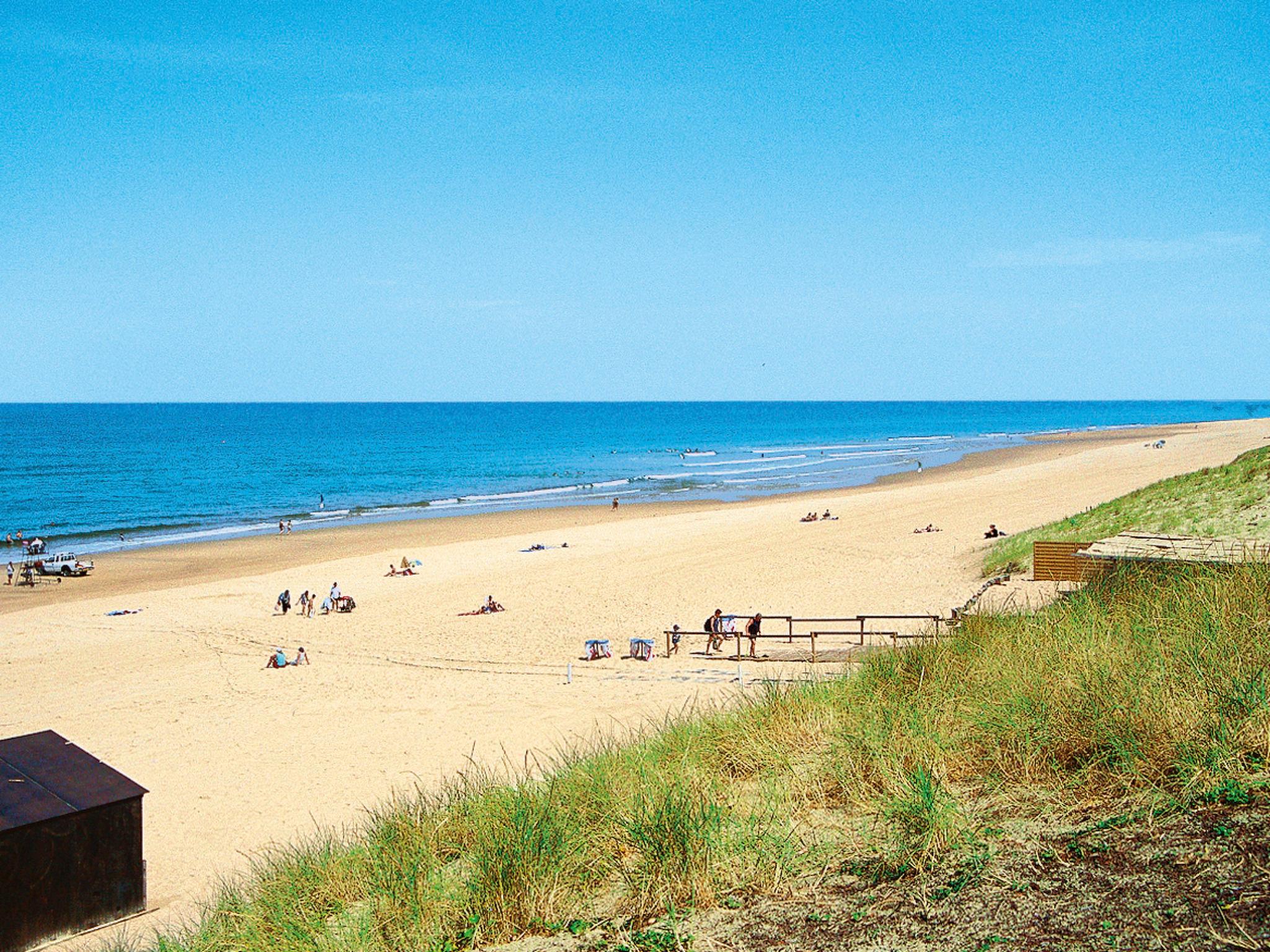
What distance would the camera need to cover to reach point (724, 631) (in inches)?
762

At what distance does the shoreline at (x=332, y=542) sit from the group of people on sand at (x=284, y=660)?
495 inches

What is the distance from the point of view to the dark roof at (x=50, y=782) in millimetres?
8242

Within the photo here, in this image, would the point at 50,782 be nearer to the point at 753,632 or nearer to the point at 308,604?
the point at 753,632

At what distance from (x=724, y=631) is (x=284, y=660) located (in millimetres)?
9043

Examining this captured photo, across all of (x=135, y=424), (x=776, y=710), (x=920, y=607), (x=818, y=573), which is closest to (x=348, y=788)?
(x=776, y=710)

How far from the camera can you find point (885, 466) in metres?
72.9

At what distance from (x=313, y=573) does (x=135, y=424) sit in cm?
15246

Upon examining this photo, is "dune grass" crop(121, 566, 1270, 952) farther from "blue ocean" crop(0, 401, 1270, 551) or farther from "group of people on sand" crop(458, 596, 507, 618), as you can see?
"blue ocean" crop(0, 401, 1270, 551)

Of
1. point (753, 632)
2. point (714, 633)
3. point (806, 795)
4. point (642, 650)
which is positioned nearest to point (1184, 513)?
point (753, 632)

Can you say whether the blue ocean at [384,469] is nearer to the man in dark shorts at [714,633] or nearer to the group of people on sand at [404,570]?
the group of people on sand at [404,570]

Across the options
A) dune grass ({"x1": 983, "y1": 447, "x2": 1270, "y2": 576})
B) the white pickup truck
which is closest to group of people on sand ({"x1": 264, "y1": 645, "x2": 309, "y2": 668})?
dune grass ({"x1": 983, "y1": 447, "x2": 1270, "y2": 576})

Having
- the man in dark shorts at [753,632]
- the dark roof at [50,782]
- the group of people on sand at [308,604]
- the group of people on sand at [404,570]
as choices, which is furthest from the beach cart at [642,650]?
the group of people on sand at [404,570]

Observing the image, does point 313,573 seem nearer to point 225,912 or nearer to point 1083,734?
point 225,912

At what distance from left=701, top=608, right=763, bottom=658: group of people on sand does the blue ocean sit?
31.9m
